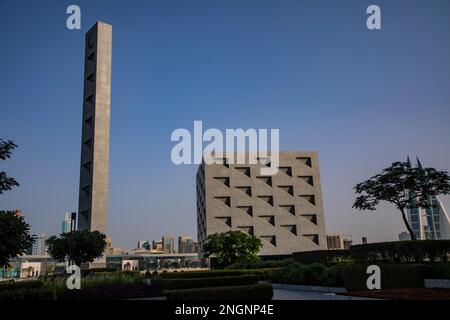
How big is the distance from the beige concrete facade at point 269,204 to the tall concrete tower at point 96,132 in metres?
24.8

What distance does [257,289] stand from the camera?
17.5 meters

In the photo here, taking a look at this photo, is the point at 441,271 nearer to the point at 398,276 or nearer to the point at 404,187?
the point at 398,276

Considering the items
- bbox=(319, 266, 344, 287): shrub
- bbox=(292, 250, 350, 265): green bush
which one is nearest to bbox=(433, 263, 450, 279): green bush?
bbox=(319, 266, 344, 287): shrub

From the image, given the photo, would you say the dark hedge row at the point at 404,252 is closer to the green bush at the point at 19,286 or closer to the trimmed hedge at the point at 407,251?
the trimmed hedge at the point at 407,251

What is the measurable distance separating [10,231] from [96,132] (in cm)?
3996

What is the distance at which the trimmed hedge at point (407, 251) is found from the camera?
24.5m

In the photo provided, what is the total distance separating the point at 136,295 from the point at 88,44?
5149 cm

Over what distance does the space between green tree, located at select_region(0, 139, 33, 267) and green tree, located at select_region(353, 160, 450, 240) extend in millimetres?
28041

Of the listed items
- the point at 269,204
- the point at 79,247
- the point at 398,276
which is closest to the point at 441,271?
the point at 398,276

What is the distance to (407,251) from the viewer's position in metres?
25.8

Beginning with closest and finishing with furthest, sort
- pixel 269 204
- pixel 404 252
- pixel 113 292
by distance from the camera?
pixel 113 292, pixel 404 252, pixel 269 204

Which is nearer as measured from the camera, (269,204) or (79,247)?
(79,247)

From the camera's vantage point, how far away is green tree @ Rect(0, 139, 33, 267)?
19.4m

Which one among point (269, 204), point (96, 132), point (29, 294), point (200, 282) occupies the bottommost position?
point (200, 282)
